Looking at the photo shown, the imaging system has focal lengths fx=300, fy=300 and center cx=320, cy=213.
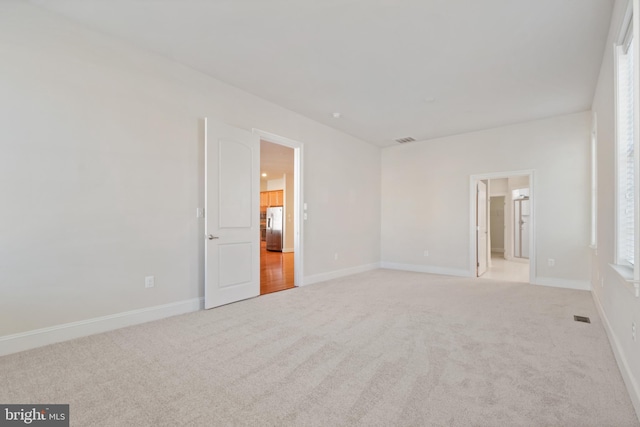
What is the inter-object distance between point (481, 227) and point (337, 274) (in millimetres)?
3204

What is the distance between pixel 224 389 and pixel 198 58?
3.25 meters

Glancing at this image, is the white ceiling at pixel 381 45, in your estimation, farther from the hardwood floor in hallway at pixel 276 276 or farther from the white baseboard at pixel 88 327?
the hardwood floor in hallway at pixel 276 276

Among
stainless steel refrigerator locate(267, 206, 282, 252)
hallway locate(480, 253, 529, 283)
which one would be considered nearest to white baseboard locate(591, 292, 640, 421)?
hallway locate(480, 253, 529, 283)

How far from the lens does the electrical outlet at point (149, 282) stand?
3173 mm

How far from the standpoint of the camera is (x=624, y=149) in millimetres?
2299

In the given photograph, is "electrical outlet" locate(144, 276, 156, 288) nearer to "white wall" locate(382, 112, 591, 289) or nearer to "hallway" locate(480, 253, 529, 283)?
"white wall" locate(382, 112, 591, 289)

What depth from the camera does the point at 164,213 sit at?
10.9 ft

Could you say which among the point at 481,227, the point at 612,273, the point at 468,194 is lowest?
the point at 612,273

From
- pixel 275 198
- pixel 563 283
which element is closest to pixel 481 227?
pixel 563 283

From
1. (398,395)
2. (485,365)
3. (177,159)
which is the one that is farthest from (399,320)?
(177,159)

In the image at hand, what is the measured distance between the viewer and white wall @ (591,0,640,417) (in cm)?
184

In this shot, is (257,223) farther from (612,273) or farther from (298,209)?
(612,273)

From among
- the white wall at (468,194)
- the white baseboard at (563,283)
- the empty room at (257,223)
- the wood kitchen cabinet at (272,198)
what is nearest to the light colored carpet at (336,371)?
the empty room at (257,223)

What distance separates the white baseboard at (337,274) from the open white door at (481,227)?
2.14 m
